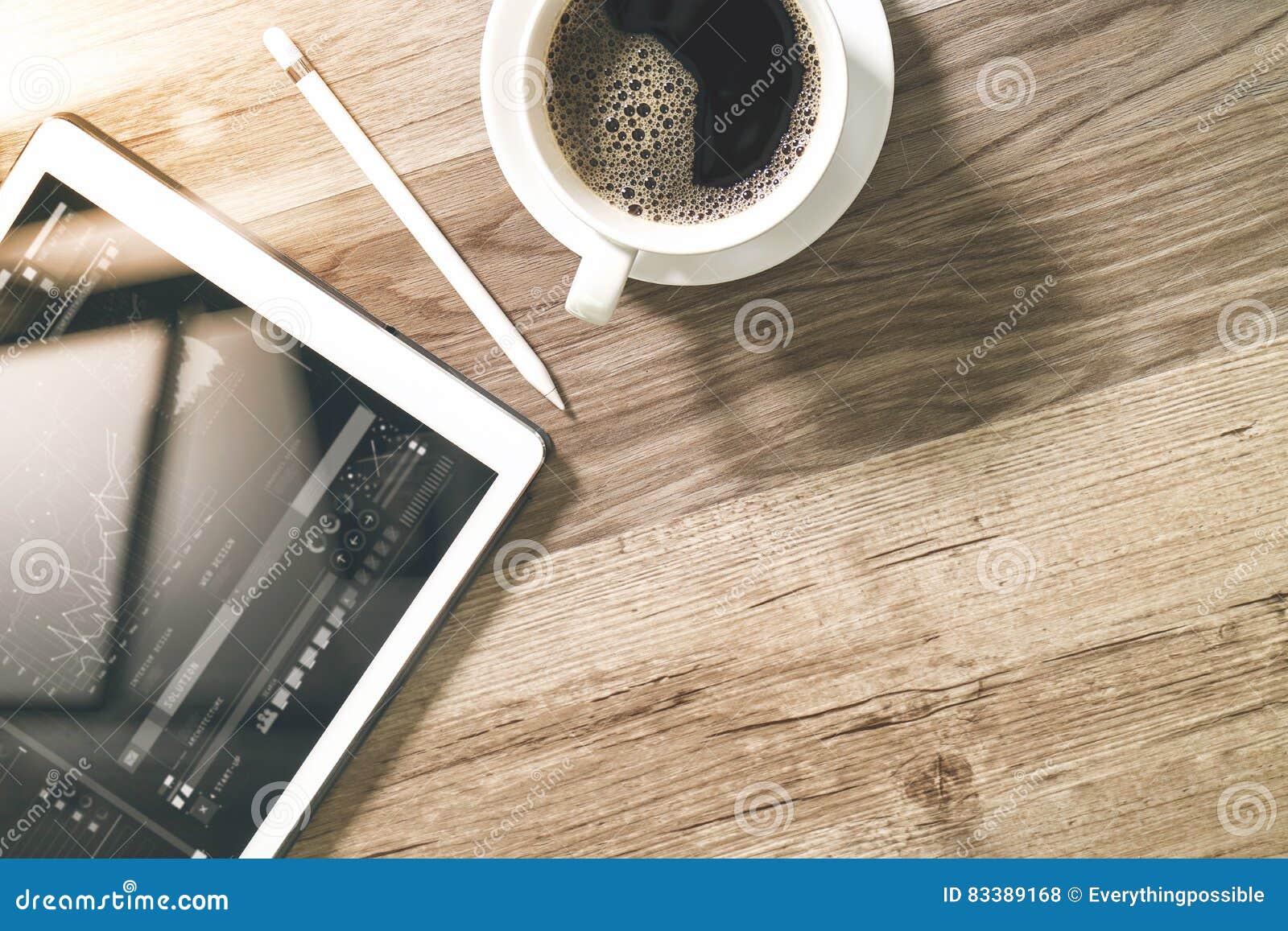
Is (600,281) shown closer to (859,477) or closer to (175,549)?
(859,477)

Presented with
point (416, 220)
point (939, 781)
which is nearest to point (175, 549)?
point (416, 220)

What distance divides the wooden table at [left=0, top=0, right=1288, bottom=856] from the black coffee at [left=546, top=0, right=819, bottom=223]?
0.37 ft

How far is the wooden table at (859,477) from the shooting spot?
0.76 m

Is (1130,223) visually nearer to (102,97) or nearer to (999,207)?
(999,207)

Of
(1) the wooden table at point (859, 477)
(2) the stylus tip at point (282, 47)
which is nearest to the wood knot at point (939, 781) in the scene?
(1) the wooden table at point (859, 477)

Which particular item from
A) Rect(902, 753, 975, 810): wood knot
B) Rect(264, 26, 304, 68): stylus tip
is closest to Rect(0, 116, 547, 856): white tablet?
A: Rect(264, 26, 304, 68): stylus tip

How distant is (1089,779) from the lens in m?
0.79

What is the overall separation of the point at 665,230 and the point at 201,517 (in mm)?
519

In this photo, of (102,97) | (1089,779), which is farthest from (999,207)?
(102,97)

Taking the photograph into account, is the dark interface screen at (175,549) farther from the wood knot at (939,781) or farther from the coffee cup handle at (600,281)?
the wood knot at (939,781)

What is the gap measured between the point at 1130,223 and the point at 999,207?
0.13 metres

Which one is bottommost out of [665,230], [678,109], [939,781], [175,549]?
[175,549]

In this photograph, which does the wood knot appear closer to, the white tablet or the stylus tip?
the white tablet

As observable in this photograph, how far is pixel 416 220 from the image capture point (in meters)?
0.77
